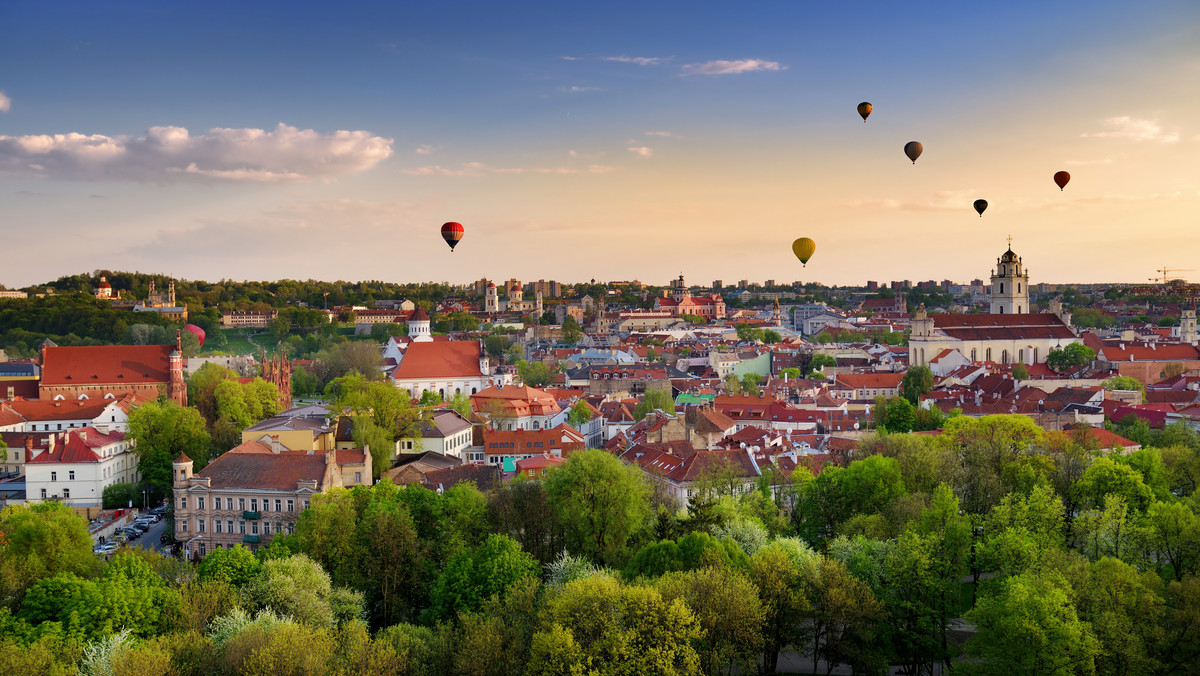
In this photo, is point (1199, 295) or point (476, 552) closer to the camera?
point (476, 552)

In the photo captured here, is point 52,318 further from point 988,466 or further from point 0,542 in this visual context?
point 988,466

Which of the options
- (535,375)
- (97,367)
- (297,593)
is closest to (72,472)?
(97,367)

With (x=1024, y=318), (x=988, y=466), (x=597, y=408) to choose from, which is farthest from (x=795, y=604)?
(x=1024, y=318)

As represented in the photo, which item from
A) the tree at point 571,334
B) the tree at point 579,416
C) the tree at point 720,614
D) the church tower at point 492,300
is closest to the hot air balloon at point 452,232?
the tree at point 579,416

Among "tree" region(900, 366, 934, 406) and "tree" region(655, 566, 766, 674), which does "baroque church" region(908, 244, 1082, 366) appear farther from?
"tree" region(655, 566, 766, 674)

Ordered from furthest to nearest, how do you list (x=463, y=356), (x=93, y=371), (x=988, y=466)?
(x=463, y=356), (x=93, y=371), (x=988, y=466)

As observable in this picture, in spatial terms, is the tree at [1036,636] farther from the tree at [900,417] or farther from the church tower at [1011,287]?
the church tower at [1011,287]

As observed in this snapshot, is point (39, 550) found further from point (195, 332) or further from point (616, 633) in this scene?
point (195, 332)
